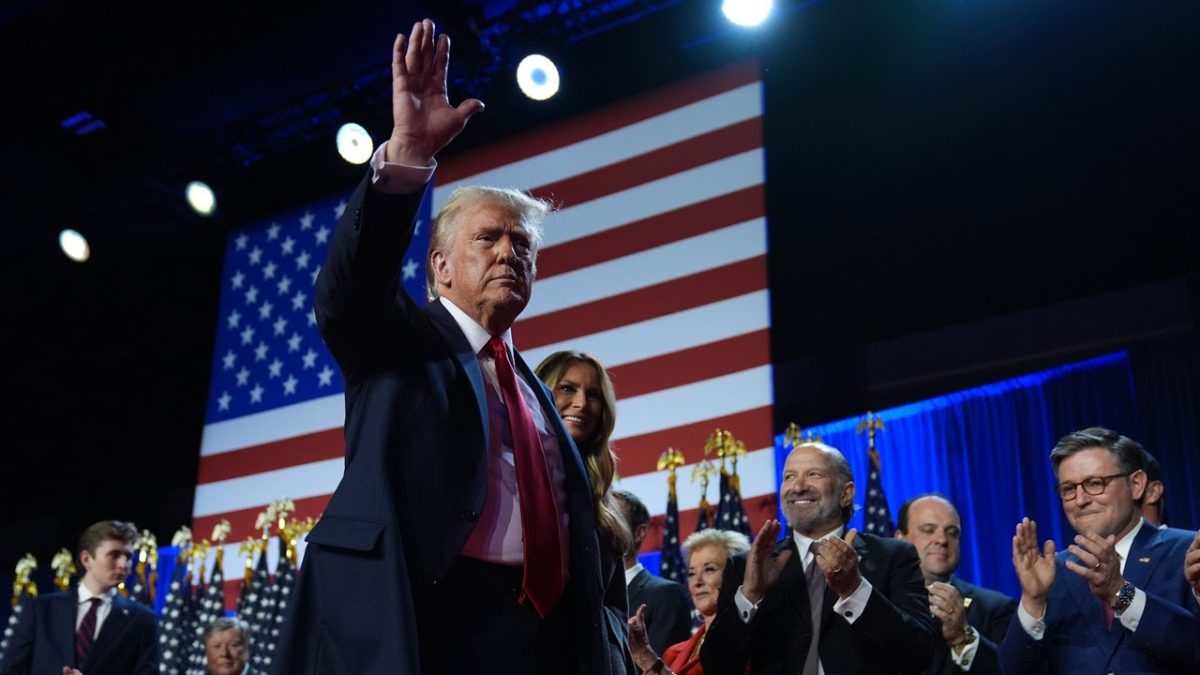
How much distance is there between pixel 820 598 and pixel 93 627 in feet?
11.0

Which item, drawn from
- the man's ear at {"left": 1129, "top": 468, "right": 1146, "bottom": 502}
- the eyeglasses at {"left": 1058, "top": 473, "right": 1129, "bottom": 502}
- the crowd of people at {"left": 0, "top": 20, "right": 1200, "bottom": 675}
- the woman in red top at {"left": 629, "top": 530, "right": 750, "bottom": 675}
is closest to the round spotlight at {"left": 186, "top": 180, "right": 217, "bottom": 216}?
the woman in red top at {"left": 629, "top": 530, "right": 750, "bottom": 675}

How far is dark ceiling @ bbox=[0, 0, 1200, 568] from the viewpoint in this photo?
5.69 m

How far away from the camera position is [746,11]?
18.7ft

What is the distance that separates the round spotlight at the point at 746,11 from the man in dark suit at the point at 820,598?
304 centimetres

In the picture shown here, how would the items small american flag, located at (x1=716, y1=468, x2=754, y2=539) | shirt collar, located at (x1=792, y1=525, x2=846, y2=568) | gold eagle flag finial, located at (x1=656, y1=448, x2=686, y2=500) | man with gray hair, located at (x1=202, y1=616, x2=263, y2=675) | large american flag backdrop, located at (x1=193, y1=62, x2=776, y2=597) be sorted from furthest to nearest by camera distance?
large american flag backdrop, located at (x1=193, y1=62, x2=776, y2=597), gold eagle flag finial, located at (x1=656, y1=448, x2=686, y2=500), small american flag, located at (x1=716, y1=468, x2=754, y2=539), man with gray hair, located at (x1=202, y1=616, x2=263, y2=675), shirt collar, located at (x1=792, y1=525, x2=846, y2=568)

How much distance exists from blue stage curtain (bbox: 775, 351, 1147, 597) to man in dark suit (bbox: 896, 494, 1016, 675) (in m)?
1.77

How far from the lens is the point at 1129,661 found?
110 inches

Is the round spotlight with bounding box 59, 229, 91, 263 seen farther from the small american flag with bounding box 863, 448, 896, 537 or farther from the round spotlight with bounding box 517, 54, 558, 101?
the small american flag with bounding box 863, 448, 896, 537

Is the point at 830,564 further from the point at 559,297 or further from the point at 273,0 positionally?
the point at 273,0

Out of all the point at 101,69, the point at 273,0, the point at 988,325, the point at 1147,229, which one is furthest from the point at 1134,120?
the point at 101,69

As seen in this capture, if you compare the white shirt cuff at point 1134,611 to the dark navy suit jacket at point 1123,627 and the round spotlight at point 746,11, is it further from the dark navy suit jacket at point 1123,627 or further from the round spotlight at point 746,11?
the round spotlight at point 746,11

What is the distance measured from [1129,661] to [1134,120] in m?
3.56

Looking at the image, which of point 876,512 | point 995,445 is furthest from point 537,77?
point 995,445

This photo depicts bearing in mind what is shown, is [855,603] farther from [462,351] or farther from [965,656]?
[462,351]
